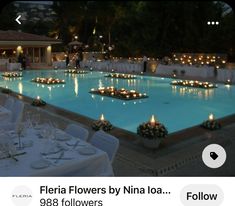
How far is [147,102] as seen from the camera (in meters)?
11.3

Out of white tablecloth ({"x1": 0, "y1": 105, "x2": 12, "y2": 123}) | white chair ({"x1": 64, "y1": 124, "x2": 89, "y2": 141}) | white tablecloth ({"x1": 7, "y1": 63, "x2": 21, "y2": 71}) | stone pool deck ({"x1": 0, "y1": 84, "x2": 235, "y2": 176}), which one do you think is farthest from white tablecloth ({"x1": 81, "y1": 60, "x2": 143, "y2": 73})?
white chair ({"x1": 64, "y1": 124, "x2": 89, "y2": 141})

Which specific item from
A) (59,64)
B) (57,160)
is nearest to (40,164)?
(57,160)

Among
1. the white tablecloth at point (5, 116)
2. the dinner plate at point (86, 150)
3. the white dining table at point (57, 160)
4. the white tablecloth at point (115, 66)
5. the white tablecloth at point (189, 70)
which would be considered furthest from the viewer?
the white tablecloth at point (115, 66)

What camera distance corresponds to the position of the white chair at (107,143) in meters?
4.20

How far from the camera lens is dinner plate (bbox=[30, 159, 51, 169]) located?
11.1ft

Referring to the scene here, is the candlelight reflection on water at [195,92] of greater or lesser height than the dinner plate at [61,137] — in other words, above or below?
below

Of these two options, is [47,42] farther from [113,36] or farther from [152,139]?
[152,139]

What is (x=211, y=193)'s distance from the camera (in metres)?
2.49

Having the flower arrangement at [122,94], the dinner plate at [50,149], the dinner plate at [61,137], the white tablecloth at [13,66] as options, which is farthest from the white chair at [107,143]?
the white tablecloth at [13,66]

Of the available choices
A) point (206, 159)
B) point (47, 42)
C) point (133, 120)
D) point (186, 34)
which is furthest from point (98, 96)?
point (47, 42)

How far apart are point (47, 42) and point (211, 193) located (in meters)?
25.9
